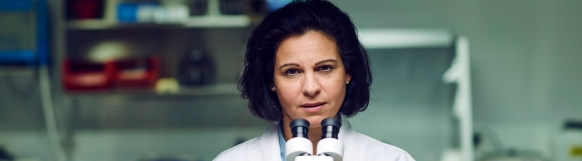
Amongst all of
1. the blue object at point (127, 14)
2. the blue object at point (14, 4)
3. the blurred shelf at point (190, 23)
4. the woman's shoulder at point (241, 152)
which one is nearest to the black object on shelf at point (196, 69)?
the blurred shelf at point (190, 23)

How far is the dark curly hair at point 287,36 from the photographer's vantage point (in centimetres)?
97

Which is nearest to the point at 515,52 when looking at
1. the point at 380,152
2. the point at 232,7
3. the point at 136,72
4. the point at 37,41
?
the point at 232,7

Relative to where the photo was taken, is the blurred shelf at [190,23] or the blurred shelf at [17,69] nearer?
the blurred shelf at [190,23]

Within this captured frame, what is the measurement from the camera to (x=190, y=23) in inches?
108

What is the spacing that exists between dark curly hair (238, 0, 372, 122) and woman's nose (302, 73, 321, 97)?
6 cm

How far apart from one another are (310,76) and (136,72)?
1891mm

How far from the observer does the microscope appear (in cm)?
91

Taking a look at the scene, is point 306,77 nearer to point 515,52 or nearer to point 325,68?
point 325,68

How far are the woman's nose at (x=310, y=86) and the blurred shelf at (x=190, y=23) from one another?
5.84ft

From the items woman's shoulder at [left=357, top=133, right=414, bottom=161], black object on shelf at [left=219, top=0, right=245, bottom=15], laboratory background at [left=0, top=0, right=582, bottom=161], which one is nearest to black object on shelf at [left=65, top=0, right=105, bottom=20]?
laboratory background at [left=0, top=0, right=582, bottom=161]

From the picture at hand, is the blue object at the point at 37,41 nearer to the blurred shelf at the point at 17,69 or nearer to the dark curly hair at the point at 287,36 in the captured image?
the blurred shelf at the point at 17,69

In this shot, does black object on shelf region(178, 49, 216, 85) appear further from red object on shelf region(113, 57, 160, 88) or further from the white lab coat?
the white lab coat

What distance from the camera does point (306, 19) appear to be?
0.96m

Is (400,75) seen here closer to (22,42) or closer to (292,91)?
(22,42)
